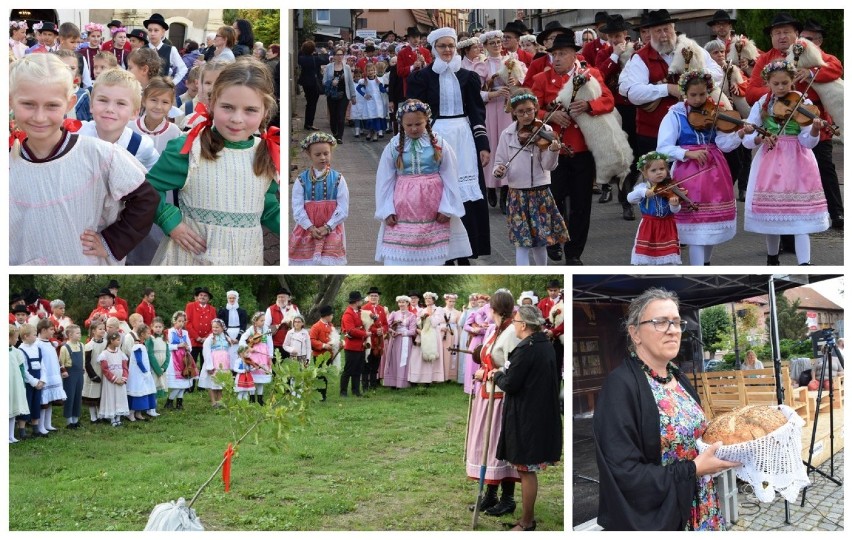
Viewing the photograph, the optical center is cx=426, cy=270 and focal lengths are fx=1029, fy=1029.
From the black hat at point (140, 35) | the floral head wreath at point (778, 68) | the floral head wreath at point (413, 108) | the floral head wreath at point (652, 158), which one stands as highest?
Result: the black hat at point (140, 35)

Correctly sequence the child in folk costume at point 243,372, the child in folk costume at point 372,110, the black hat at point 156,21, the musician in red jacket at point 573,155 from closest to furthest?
the musician in red jacket at point 573,155 → the child in folk costume at point 243,372 → the black hat at point 156,21 → the child in folk costume at point 372,110

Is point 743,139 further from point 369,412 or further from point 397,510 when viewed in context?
point 369,412

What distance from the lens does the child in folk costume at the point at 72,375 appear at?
9203 mm

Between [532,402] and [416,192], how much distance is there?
1631mm

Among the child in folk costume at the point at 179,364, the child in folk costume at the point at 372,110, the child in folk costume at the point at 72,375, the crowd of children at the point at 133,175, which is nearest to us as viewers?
the crowd of children at the point at 133,175

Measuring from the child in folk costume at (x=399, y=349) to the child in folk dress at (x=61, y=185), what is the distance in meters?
5.67

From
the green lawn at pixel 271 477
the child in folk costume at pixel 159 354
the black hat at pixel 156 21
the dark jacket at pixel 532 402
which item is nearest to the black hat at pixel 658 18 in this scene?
the dark jacket at pixel 532 402

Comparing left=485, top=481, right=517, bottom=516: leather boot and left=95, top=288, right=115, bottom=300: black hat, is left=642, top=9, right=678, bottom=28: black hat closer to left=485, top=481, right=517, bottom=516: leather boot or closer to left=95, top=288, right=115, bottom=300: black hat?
left=485, top=481, right=517, bottom=516: leather boot

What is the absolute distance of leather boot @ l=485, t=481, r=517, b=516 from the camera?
6229mm

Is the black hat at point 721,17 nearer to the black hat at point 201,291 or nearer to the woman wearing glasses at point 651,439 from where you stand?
the black hat at point 201,291

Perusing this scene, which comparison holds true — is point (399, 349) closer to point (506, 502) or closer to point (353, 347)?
point (353, 347)

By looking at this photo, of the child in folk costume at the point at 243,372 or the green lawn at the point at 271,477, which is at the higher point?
the child in folk costume at the point at 243,372

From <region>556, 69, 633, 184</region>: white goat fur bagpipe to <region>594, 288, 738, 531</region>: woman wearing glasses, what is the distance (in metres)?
3.54

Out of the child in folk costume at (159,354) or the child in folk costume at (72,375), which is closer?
the child in folk costume at (72,375)
